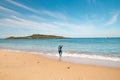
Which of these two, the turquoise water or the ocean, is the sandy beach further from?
the turquoise water

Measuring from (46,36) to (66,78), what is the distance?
18839 centimetres

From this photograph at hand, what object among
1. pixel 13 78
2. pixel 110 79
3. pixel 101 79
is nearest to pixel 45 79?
pixel 13 78

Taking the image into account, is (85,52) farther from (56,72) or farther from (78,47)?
(56,72)

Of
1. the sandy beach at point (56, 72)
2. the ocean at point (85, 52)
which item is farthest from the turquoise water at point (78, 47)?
the sandy beach at point (56, 72)

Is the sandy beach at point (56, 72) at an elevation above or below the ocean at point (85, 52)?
above

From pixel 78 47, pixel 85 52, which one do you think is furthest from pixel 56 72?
pixel 78 47

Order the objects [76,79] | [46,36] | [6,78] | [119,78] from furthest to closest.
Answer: [46,36] < [119,78] < [76,79] < [6,78]

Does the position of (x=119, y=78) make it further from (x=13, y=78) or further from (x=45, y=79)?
(x=13, y=78)

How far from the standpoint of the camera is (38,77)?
735cm

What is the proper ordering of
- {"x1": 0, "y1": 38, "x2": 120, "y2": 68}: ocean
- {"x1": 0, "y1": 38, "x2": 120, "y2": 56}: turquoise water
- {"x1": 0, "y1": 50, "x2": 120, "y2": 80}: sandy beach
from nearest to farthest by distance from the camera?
{"x1": 0, "y1": 50, "x2": 120, "y2": 80}: sandy beach → {"x1": 0, "y1": 38, "x2": 120, "y2": 68}: ocean → {"x1": 0, "y1": 38, "x2": 120, "y2": 56}: turquoise water

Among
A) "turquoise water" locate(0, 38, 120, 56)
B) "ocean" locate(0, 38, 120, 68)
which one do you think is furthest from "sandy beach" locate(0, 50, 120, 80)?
"turquoise water" locate(0, 38, 120, 56)

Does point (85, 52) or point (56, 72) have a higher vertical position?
point (56, 72)

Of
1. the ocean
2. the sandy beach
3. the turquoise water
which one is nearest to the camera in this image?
the sandy beach

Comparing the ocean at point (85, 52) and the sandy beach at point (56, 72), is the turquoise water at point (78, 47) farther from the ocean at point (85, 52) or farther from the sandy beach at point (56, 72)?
the sandy beach at point (56, 72)
